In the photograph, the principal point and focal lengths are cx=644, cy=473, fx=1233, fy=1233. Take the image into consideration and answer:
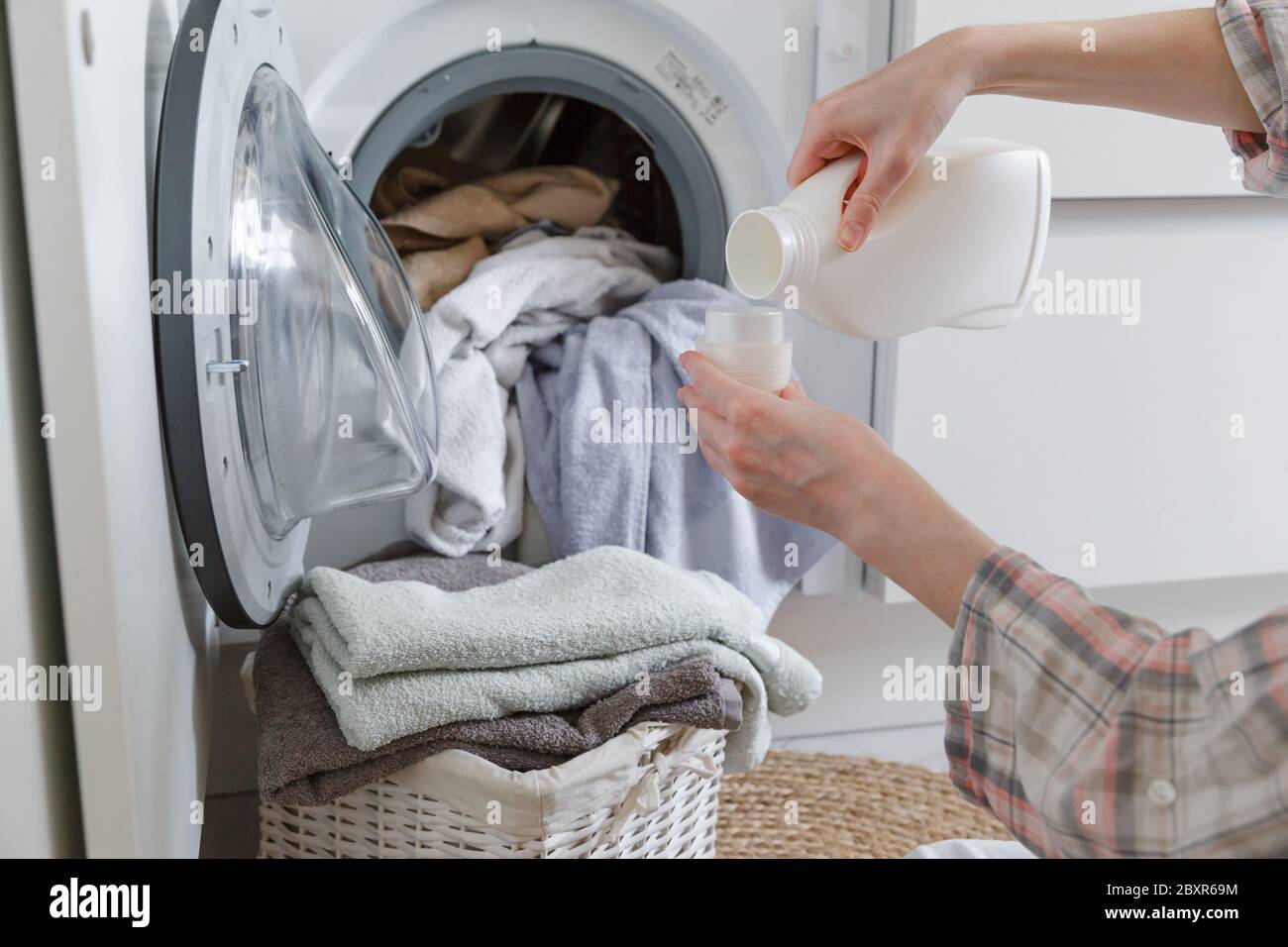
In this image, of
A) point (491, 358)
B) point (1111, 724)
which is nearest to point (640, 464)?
point (491, 358)

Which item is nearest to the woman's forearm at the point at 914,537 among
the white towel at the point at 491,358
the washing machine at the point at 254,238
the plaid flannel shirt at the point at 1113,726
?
the plaid flannel shirt at the point at 1113,726

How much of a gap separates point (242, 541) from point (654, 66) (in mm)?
601

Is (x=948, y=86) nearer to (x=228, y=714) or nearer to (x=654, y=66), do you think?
(x=654, y=66)

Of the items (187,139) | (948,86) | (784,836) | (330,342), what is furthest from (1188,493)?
(187,139)

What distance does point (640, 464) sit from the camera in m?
1.12

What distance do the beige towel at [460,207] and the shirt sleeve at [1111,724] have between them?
806mm

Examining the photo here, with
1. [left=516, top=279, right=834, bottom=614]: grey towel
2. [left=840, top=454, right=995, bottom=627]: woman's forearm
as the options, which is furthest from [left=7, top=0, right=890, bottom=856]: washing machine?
[left=840, top=454, right=995, bottom=627]: woman's forearm

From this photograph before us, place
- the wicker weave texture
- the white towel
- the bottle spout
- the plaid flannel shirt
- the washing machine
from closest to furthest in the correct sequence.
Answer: the plaid flannel shirt
the washing machine
the bottle spout
the white towel
the wicker weave texture

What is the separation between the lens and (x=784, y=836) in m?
1.24

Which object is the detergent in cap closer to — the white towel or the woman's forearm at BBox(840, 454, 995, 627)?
the woman's forearm at BBox(840, 454, 995, 627)

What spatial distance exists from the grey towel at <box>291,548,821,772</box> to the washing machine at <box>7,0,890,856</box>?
0.07 metres

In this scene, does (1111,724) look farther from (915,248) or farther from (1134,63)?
(1134,63)

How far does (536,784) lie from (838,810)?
59cm

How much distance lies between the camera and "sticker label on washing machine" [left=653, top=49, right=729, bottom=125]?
3.75 feet
